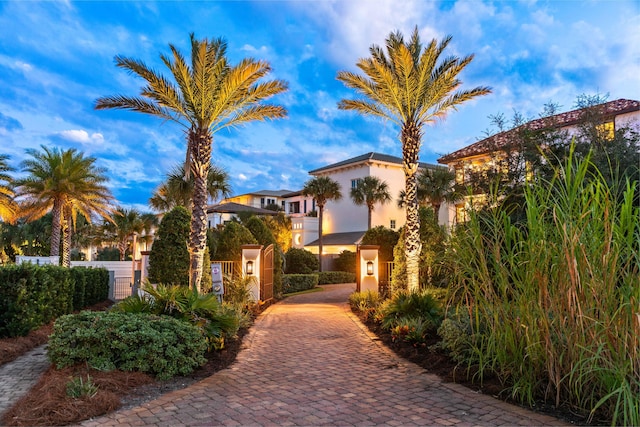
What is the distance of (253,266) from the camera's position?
16219mm

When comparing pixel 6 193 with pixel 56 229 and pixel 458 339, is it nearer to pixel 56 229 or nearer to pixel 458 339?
pixel 56 229

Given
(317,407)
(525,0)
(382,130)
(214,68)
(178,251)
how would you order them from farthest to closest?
(382,130), (178,251), (214,68), (525,0), (317,407)

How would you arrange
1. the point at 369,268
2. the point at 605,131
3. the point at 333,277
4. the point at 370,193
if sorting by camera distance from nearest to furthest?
the point at 605,131 < the point at 369,268 < the point at 333,277 < the point at 370,193

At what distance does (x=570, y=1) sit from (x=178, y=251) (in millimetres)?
11818

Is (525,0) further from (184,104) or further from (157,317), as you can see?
(157,317)

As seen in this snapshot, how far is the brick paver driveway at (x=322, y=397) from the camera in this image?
4668mm

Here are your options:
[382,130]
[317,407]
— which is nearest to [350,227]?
[382,130]

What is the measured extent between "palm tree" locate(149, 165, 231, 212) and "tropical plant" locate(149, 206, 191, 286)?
6096 mm

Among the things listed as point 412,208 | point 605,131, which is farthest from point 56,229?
point 605,131

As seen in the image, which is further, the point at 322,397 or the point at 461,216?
the point at 461,216

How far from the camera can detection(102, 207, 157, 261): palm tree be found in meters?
39.0

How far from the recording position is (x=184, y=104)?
12539 millimetres

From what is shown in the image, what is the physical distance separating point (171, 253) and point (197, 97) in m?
4.84

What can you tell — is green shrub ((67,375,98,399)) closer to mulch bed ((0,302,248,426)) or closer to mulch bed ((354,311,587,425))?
mulch bed ((0,302,248,426))
